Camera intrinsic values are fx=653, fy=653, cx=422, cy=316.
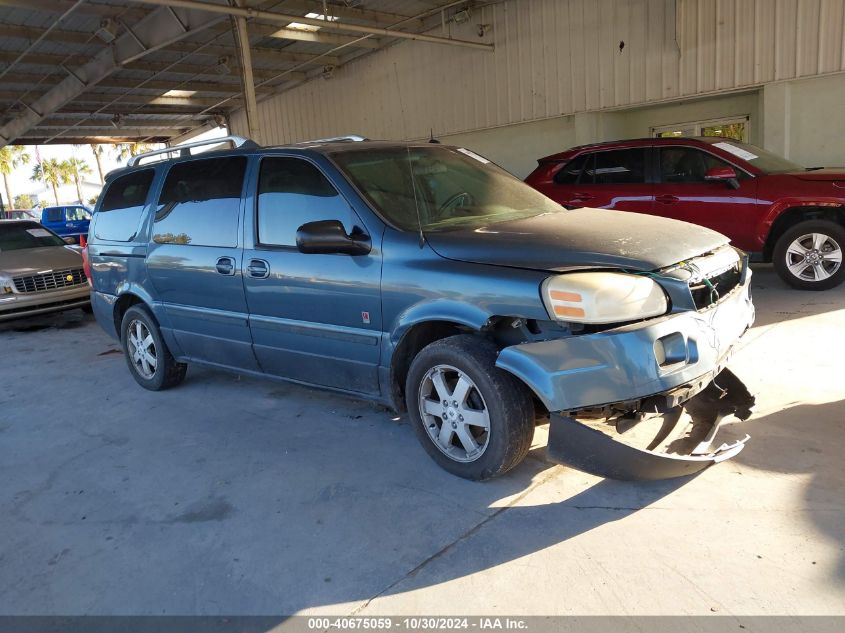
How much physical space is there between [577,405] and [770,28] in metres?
9.78

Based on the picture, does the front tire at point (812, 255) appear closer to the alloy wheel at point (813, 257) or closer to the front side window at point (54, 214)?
the alloy wheel at point (813, 257)

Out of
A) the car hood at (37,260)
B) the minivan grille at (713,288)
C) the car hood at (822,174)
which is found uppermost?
the car hood at (822,174)

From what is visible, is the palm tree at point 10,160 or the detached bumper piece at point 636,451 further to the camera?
the palm tree at point 10,160

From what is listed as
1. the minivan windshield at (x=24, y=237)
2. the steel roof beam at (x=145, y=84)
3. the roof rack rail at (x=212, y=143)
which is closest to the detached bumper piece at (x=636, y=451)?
the roof rack rail at (x=212, y=143)

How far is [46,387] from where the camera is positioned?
579cm

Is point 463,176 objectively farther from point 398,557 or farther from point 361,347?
point 398,557

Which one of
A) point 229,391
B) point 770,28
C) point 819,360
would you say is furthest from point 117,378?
point 770,28

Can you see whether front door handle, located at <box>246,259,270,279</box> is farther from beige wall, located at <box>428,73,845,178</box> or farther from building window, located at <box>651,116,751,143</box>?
A: beige wall, located at <box>428,73,845,178</box>

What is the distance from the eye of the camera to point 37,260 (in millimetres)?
8609

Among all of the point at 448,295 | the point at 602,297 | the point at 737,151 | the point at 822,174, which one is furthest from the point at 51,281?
the point at 822,174

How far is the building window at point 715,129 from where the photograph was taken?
37.8 feet

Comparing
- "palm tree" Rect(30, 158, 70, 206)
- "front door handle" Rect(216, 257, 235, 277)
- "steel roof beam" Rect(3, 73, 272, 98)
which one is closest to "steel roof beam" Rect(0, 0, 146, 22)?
"steel roof beam" Rect(3, 73, 272, 98)

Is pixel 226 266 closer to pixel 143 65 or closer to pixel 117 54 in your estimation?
pixel 117 54

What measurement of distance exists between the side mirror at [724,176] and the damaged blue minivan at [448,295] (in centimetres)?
393
